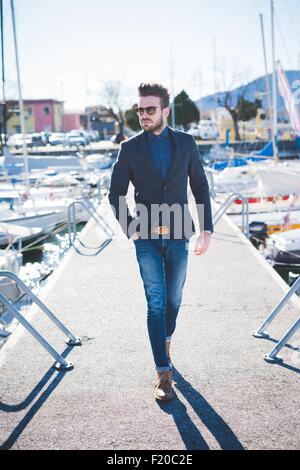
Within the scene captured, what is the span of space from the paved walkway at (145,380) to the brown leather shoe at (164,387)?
0.06 m

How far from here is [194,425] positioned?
3.34m

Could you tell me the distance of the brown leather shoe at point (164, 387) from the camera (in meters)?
3.67

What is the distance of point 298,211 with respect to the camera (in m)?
18.8

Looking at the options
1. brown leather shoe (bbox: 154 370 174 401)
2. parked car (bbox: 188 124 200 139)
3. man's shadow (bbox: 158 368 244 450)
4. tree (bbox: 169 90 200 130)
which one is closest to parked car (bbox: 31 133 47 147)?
tree (bbox: 169 90 200 130)

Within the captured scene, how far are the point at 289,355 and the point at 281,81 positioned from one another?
75.8 feet


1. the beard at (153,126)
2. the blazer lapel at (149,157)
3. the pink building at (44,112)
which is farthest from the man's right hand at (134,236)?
the pink building at (44,112)

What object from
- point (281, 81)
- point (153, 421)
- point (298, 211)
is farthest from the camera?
point (281, 81)

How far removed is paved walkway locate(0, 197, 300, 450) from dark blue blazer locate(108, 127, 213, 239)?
1131 millimetres

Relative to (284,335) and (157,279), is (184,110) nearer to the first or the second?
(284,335)

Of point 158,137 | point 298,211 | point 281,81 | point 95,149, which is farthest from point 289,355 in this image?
point 95,149

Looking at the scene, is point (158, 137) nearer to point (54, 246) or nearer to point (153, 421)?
point (153, 421)

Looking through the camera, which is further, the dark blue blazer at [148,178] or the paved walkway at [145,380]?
the dark blue blazer at [148,178]

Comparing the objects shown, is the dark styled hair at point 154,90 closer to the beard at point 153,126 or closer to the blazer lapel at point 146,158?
the beard at point 153,126

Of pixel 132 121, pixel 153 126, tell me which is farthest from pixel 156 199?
pixel 132 121
